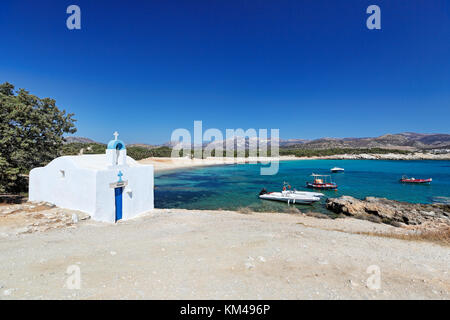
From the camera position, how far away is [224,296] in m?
4.80

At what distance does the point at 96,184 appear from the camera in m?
11.1

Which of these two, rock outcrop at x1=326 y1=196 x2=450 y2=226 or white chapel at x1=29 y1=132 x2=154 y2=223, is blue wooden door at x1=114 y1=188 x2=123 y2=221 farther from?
rock outcrop at x1=326 y1=196 x2=450 y2=226

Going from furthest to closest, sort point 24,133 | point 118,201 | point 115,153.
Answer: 1. point 24,133
2. point 115,153
3. point 118,201

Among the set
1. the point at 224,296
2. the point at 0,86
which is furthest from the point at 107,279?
the point at 0,86

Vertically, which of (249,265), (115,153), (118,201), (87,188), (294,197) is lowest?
(294,197)

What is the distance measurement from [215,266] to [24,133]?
16.8m

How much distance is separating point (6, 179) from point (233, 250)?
15950 mm

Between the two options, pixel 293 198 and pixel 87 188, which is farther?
pixel 293 198

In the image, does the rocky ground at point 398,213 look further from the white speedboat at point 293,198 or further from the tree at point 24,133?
the tree at point 24,133

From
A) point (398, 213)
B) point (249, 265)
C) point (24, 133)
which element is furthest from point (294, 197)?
point (24, 133)
